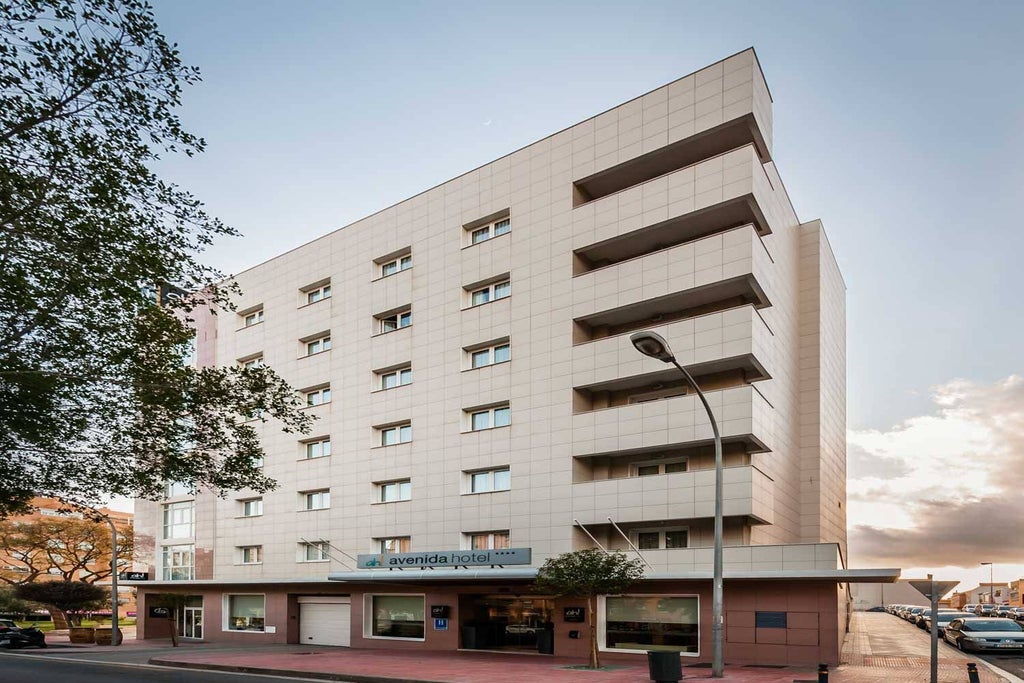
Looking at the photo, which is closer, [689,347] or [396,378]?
[689,347]

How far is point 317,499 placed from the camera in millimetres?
42250

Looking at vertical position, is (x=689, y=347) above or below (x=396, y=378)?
above

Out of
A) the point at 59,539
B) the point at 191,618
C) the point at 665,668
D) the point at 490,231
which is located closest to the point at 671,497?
the point at 665,668

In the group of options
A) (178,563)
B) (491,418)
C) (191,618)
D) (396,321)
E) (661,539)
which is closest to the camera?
(661,539)

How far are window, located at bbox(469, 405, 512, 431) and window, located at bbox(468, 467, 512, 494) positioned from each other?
187cm

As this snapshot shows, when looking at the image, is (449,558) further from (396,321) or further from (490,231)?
(490,231)

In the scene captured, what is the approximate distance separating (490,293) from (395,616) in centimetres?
1439

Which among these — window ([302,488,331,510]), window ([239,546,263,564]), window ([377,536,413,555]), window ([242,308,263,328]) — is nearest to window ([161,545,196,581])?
window ([239,546,263,564])

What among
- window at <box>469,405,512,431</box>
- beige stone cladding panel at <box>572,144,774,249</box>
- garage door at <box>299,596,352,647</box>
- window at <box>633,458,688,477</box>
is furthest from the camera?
garage door at <box>299,596,352,647</box>

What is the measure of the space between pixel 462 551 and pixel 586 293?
36.0ft

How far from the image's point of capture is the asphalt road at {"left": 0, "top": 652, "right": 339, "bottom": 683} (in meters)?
23.8

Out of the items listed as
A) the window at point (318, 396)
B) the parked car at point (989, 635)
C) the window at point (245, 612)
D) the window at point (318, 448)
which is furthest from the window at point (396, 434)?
the parked car at point (989, 635)

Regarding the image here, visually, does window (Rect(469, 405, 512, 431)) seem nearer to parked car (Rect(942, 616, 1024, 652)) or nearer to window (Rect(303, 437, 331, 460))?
window (Rect(303, 437, 331, 460))

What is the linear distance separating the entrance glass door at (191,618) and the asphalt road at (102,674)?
48.5 ft
